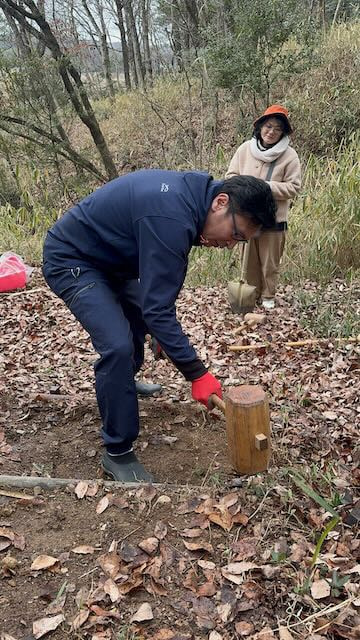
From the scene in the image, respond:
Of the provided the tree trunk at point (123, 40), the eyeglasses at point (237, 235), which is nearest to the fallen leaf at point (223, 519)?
the eyeglasses at point (237, 235)

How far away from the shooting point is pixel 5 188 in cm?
1018

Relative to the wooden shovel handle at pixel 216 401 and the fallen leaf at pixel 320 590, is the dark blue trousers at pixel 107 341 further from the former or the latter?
the fallen leaf at pixel 320 590

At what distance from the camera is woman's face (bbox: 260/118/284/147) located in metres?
4.88

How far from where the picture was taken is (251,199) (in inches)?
97.4

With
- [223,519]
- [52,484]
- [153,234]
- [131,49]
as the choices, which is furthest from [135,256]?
[131,49]

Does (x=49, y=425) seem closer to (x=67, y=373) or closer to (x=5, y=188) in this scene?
(x=67, y=373)

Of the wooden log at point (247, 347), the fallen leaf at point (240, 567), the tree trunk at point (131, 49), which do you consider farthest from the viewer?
the tree trunk at point (131, 49)

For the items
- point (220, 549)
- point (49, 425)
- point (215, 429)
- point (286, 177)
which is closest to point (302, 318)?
point (286, 177)

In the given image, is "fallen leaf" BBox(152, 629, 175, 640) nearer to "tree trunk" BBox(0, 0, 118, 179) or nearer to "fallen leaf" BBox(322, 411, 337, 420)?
"fallen leaf" BBox(322, 411, 337, 420)

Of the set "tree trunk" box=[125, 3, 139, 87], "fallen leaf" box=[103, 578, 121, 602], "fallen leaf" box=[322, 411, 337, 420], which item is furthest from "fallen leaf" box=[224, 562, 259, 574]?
"tree trunk" box=[125, 3, 139, 87]

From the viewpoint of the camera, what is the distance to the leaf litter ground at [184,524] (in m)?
2.17

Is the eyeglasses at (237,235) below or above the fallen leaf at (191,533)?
above

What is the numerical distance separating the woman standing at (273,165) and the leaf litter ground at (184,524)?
1.56m

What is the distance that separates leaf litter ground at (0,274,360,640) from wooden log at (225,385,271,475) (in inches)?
7.8
